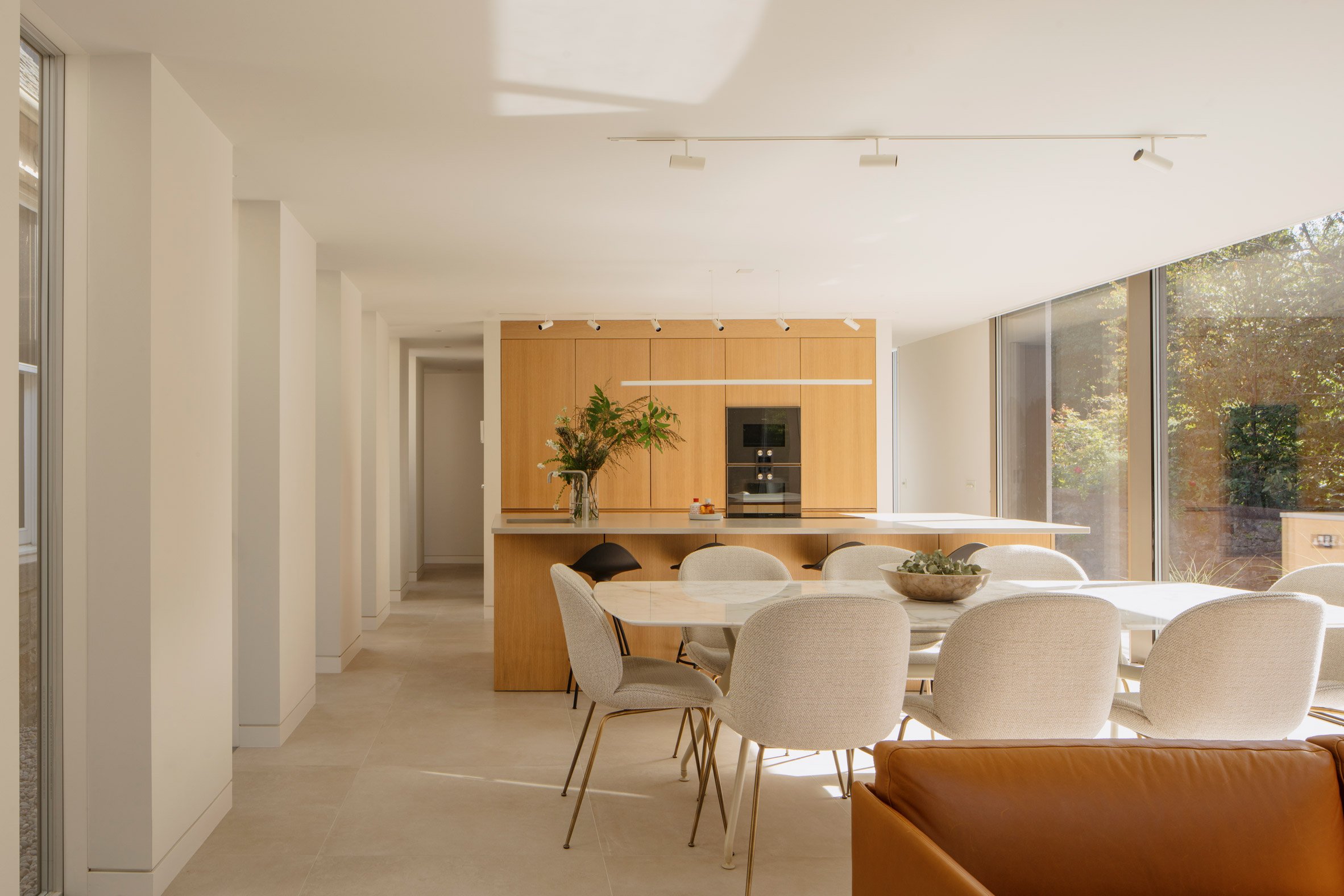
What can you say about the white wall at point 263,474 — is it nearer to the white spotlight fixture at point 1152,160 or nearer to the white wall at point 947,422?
the white spotlight fixture at point 1152,160

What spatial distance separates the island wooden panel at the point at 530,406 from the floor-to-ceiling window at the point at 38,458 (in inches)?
196

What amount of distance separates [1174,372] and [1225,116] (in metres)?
2.86

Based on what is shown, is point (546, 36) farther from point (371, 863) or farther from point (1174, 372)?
point (1174, 372)

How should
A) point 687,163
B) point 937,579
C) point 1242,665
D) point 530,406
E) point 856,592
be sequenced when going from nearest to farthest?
point 1242,665
point 937,579
point 687,163
point 856,592
point 530,406

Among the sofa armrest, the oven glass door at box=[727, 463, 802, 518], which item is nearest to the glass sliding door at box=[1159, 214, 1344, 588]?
the oven glass door at box=[727, 463, 802, 518]

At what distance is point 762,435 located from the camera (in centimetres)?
764

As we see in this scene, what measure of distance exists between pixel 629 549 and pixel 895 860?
3747mm

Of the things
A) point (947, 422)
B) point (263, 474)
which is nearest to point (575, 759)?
point (263, 474)

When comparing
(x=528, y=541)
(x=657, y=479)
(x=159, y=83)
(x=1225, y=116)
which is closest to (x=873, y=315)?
(x=657, y=479)

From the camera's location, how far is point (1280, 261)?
479cm

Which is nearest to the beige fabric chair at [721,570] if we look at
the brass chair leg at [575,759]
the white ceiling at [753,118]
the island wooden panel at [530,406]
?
the brass chair leg at [575,759]

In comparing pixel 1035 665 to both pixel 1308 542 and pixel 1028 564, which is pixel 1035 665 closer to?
pixel 1028 564

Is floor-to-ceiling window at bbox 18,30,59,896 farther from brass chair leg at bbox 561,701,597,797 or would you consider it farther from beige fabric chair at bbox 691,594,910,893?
beige fabric chair at bbox 691,594,910,893

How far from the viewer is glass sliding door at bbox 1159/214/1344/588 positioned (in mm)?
4566
